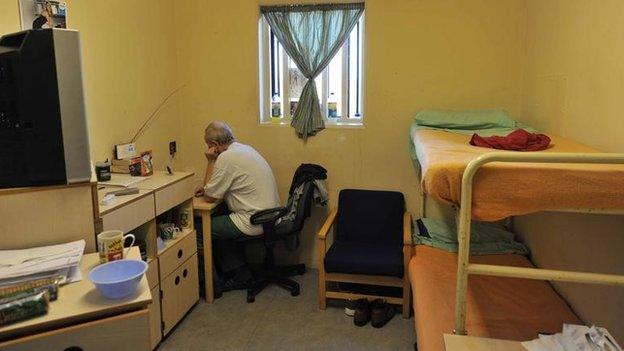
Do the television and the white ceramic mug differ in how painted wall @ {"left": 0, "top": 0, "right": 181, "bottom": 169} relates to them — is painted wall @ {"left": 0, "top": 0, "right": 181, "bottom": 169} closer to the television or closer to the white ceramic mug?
the television

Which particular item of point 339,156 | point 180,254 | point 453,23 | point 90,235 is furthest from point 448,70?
point 90,235

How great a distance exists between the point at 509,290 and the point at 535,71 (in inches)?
58.3

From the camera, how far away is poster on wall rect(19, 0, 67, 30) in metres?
2.33

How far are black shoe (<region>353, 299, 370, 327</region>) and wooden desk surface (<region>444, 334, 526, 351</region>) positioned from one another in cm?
137

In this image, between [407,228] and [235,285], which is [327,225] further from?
[235,285]

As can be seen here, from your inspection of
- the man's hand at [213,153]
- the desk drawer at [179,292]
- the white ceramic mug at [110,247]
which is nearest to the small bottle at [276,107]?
the man's hand at [213,153]

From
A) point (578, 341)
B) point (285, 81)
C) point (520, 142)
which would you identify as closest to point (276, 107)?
point (285, 81)

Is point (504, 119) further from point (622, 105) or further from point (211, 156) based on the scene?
point (211, 156)

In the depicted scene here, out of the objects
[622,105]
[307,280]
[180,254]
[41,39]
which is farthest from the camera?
[307,280]

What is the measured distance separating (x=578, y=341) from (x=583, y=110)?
1.21 metres

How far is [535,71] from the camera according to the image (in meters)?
3.03

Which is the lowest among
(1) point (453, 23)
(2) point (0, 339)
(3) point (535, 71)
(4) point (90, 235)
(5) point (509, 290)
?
(5) point (509, 290)

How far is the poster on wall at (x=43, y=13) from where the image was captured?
2.33 m

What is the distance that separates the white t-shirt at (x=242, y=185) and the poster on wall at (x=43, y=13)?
125 cm
